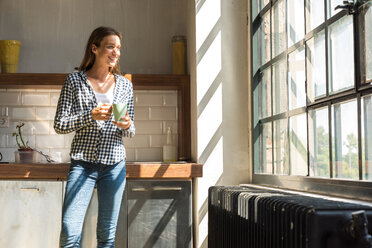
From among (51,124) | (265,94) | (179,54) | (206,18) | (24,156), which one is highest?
(206,18)

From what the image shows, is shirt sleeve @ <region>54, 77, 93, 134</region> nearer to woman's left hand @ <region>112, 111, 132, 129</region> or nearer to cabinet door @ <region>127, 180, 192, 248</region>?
woman's left hand @ <region>112, 111, 132, 129</region>

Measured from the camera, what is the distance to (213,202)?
3094 mm

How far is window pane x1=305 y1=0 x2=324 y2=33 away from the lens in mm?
2467

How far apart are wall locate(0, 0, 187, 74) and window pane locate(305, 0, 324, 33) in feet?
6.16

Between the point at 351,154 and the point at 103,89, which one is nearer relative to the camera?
the point at 351,154

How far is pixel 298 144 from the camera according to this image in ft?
9.07

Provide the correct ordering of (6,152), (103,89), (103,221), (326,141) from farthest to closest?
(6,152) → (103,89) → (103,221) → (326,141)

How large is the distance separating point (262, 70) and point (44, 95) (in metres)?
1.80

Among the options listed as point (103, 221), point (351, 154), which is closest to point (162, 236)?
point (103, 221)

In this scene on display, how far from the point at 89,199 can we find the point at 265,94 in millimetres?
1434

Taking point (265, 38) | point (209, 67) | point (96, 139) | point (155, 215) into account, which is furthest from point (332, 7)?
point (155, 215)

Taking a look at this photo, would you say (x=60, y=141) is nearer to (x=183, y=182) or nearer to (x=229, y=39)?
(x=183, y=182)

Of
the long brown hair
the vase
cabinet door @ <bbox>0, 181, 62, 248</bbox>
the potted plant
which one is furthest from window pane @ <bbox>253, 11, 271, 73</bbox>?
the vase

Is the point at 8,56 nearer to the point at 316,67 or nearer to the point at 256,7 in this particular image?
the point at 256,7
